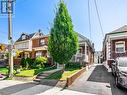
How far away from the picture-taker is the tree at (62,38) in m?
15.8

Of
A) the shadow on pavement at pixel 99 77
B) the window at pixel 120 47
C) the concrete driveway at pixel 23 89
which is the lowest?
the concrete driveway at pixel 23 89

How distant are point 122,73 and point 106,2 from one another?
5283 mm

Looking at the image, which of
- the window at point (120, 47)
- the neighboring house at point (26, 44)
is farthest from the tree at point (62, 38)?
the neighboring house at point (26, 44)

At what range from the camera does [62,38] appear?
15.8 meters

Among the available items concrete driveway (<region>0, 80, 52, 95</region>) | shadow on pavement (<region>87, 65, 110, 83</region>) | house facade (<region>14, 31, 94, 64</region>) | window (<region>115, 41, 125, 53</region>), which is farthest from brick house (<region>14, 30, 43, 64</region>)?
concrete driveway (<region>0, 80, 52, 95</region>)

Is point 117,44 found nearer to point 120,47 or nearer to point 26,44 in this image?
point 120,47

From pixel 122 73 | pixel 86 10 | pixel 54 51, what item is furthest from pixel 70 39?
pixel 122 73

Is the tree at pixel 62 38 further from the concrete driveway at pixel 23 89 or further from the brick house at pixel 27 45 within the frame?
the brick house at pixel 27 45

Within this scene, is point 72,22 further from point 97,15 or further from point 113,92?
point 113,92

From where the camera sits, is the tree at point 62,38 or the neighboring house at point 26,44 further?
the neighboring house at point 26,44

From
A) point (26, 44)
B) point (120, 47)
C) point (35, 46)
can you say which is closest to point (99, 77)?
point (120, 47)

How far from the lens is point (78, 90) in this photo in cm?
1177

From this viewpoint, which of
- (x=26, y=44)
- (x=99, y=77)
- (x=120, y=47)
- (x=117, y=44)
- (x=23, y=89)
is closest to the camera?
(x=23, y=89)

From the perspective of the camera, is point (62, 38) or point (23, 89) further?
point (62, 38)
